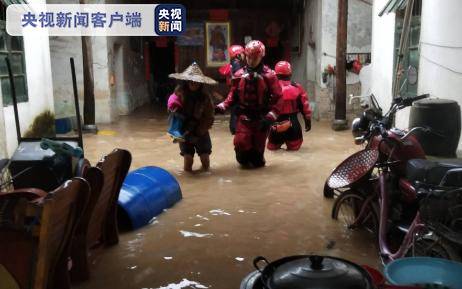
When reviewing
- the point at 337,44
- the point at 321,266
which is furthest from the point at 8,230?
the point at 337,44

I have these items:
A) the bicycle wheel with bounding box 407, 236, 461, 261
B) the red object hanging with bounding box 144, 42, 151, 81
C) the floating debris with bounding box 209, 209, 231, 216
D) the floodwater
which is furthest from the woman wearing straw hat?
the red object hanging with bounding box 144, 42, 151, 81

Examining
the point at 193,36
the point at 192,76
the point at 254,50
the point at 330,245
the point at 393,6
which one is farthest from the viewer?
the point at 193,36

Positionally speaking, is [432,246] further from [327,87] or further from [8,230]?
[327,87]

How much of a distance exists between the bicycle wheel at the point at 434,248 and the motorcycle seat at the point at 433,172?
16.9 inches

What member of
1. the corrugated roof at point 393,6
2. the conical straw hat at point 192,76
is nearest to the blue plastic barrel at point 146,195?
the conical straw hat at point 192,76

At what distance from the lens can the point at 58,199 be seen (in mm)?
2566

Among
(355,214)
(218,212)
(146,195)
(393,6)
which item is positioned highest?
(393,6)

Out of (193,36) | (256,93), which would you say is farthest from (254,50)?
(193,36)

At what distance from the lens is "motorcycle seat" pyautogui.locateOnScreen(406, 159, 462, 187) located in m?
3.47

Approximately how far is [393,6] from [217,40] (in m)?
8.33

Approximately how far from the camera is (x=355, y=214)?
489cm

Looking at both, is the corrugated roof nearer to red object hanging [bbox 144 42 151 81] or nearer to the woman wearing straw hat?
the woman wearing straw hat

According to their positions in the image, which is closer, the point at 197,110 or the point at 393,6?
the point at 197,110

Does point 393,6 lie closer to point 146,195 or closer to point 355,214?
point 355,214
